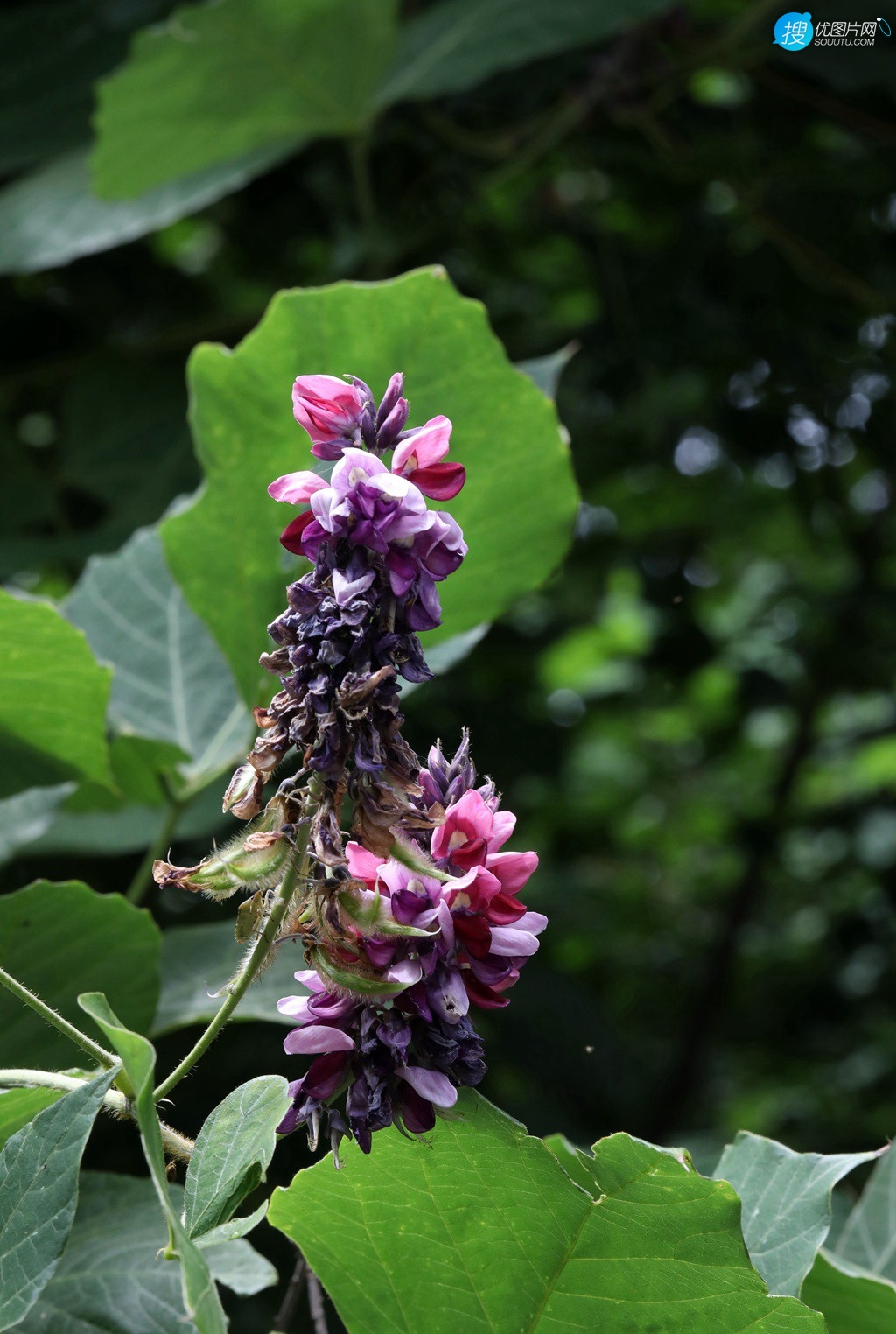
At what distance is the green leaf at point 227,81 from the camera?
1.23 m

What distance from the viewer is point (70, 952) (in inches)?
28.7

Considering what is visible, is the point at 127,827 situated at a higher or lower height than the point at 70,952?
lower

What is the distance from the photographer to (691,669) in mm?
2355

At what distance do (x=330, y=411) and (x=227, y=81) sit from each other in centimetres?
91

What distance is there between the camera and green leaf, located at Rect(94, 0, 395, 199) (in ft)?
4.02

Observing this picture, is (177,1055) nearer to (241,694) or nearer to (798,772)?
(241,694)

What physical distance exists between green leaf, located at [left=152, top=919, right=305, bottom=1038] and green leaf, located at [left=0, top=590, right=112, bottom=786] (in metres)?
0.14

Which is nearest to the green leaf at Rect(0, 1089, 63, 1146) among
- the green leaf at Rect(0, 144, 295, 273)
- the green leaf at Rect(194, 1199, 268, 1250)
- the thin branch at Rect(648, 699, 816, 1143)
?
the green leaf at Rect(194, 1199, 268, 1250)

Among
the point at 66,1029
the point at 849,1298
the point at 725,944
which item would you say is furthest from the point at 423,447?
the point at 725,944

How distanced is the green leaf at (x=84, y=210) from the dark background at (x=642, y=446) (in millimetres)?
161

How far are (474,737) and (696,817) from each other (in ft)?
5.88

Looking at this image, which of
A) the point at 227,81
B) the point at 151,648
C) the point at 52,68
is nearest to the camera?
the point at 151,648

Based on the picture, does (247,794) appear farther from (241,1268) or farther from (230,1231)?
(241,1268)

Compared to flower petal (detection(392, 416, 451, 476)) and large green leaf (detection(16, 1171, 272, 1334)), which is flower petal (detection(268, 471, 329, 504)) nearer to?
flower petal (detection(392, 416, 451, 476))
